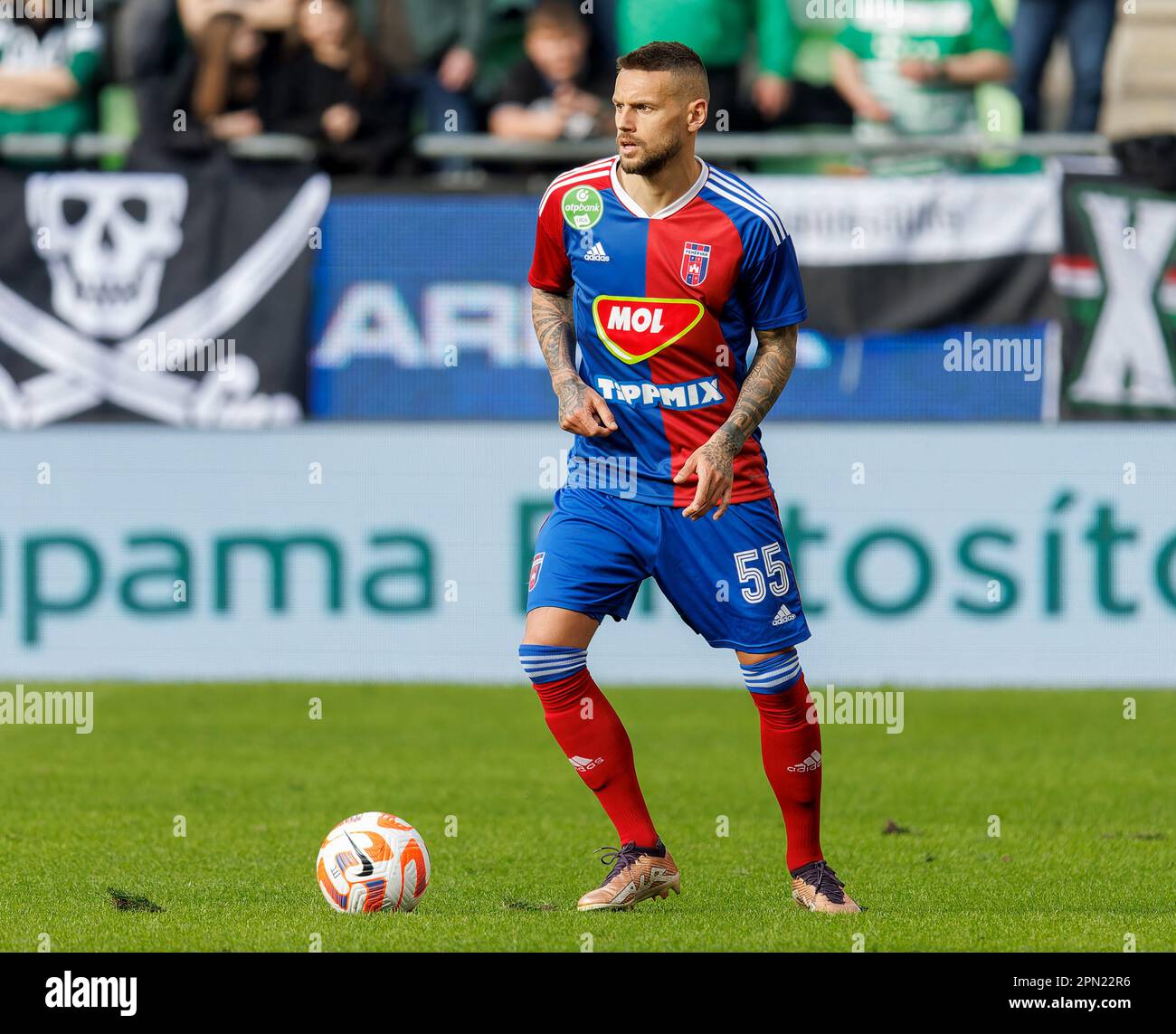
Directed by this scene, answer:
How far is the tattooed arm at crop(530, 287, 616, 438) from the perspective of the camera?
631 centimetres

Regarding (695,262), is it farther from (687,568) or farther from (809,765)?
(809,765)

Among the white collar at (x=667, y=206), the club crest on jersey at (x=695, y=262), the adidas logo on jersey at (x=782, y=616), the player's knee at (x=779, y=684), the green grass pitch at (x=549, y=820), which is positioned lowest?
the green grass pitch at (x=549, y=820)

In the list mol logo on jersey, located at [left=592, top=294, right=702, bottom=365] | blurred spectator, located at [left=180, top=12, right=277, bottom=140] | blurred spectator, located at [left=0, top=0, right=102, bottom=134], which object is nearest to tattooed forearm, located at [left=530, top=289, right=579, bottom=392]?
mol logo on jersey, located at [left=592, top=294, right=702, bottom=365]

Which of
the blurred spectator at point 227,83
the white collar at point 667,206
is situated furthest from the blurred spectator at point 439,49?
the white collar at point 667,206

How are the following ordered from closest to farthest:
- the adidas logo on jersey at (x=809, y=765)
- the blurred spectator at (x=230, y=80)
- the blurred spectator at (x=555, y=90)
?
the adidas logo on jersey at (x=809, y=765)
the blurred spectator at (x=555, y=90)
the blurred spectator at (x=230, y=80)

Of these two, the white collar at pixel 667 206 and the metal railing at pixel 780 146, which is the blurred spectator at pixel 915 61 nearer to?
the metal railing at pixel 780 146

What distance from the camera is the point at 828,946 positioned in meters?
5.71

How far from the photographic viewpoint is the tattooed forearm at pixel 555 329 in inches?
255

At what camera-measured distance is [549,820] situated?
8.34 m

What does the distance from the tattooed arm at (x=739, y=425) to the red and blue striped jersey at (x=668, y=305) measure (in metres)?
0.07

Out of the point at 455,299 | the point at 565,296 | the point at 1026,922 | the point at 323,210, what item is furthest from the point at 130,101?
the point at 1026,922

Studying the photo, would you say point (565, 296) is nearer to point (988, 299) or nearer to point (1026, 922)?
point (1026, 922)

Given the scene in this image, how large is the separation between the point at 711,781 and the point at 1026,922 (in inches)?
128

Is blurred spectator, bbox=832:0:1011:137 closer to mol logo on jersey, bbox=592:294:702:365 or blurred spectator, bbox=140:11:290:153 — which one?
blurred spectator, bbox=140:11:290:153
